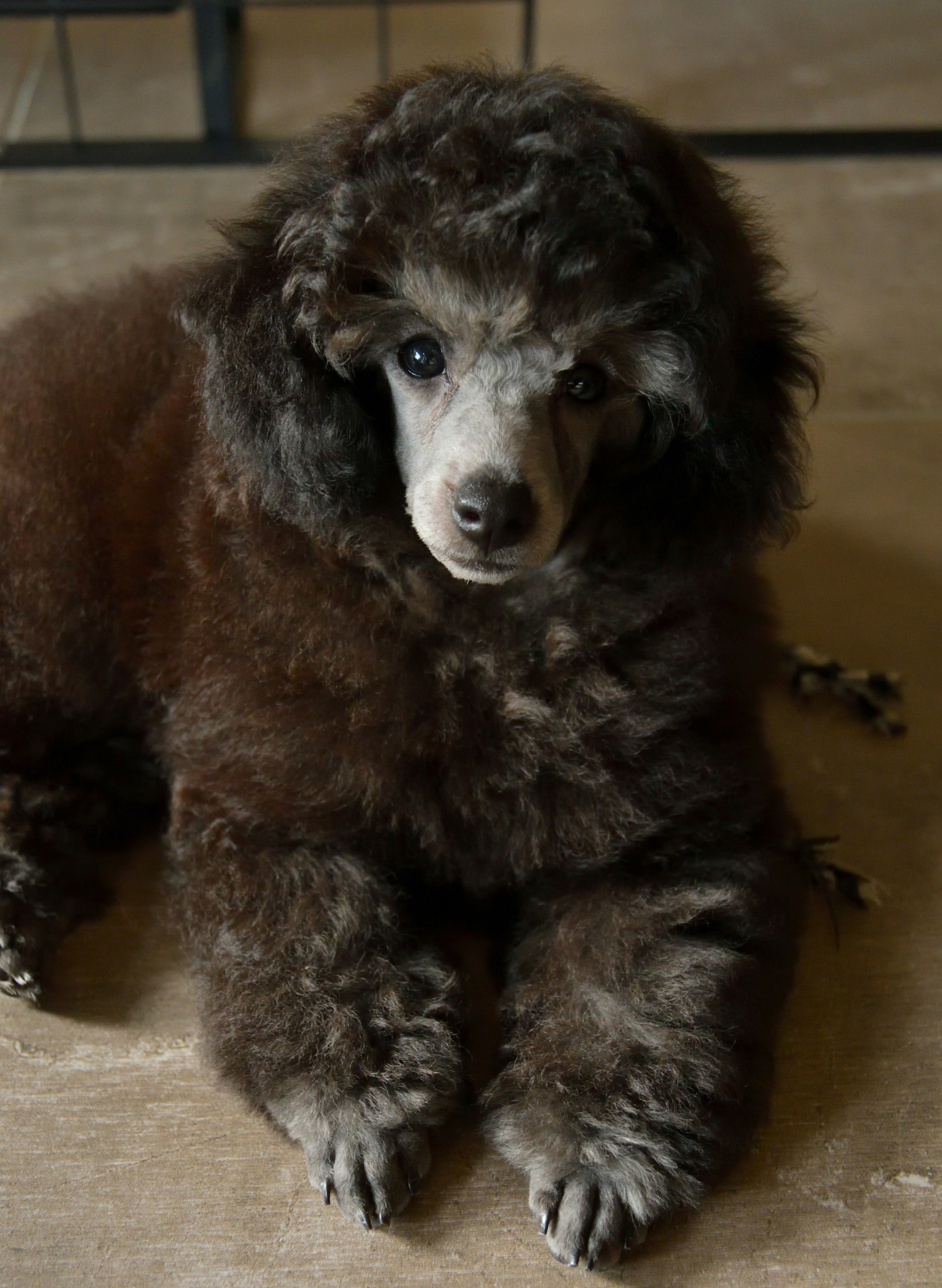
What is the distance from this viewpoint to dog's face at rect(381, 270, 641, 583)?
1.71m

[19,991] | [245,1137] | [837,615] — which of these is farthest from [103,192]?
[245,1137]

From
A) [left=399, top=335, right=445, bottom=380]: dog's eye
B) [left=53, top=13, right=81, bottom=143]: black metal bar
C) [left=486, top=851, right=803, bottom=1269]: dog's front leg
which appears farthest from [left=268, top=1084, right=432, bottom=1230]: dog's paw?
[left=53, top=13, right=81, bottom=143]: black metal bar

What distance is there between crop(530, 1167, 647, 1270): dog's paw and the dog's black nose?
0.82 meters

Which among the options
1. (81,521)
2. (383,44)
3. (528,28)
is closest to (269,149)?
(383,44)

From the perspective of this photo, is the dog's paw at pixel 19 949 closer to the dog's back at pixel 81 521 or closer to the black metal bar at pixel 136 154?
the dog's back at pixel 81 521

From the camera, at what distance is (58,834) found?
2.21 meters

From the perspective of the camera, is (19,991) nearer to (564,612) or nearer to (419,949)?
(419,949)

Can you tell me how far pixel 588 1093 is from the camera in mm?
1820

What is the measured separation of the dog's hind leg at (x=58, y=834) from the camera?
208cm

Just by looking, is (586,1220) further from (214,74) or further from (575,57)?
(575,57)

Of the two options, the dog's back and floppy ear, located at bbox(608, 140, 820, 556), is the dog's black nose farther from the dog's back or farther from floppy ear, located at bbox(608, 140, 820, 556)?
the dog's back

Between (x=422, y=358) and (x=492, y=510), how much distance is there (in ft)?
0.79

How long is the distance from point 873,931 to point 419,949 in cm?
75

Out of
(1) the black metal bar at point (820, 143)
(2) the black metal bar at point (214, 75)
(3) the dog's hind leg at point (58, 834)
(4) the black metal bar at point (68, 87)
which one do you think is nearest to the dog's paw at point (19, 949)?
(3) the dog's hind leg at point (58, 834)
